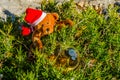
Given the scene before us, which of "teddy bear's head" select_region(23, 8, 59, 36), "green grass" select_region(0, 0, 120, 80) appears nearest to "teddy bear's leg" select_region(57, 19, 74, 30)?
"green grass" select_region(0, 0, 120, 80)

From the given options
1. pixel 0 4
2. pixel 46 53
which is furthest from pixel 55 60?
pixel 0 4

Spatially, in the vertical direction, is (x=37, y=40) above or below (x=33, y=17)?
below

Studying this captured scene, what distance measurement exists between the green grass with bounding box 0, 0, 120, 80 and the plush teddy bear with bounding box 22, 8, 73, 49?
0.29ft

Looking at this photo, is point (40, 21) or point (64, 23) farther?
point (64, 23)

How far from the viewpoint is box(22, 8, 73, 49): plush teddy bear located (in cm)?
326

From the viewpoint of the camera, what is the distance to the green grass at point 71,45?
10.5 ft

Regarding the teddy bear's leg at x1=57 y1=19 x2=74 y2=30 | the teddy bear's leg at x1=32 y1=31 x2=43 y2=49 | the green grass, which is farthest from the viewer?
the teddy bear's leg at x1=57 y1=19 x2=74 y2=30

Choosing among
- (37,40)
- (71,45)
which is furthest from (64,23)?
(37,40)

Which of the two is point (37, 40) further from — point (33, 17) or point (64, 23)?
point (64, 23)

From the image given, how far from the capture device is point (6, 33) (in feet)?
11.6

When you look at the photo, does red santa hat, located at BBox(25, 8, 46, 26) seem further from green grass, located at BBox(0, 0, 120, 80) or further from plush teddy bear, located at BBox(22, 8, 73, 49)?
green grass, located at BBox(0, 0, 120, 80)

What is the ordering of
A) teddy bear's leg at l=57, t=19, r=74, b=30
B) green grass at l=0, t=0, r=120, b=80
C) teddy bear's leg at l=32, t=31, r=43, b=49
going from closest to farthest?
green grass at l=0, t=0, r=120, b=80 → teddy bear's leg at l=32, t=31, r=43, b=49 → teddy bear's leg at l=57, t=19, r=74, b=30

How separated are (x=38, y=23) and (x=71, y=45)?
38cm

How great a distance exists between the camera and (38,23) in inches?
129
